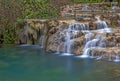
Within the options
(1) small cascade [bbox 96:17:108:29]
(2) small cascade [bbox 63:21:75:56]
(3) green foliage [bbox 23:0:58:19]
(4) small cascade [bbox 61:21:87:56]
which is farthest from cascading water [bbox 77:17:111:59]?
(3) green foliage [bbox 23:0:58:19]

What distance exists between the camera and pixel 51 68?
→ 38.2 ft

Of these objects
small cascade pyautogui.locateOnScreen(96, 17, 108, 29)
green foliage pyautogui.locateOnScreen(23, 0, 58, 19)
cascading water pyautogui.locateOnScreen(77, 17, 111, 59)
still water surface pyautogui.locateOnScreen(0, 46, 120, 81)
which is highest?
green foliage pyautogui.locateOnScreen(23, 0, 58, 19)

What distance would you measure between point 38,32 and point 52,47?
2321mm

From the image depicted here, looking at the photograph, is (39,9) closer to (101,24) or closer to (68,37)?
(101,24)

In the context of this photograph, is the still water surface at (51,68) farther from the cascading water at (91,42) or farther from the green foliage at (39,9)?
the green foliage at (39,9)

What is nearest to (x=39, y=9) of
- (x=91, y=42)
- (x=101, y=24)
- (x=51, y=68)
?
(x=101, y=24)

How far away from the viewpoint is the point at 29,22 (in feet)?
57.5

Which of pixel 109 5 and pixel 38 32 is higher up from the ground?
pixel 109 5

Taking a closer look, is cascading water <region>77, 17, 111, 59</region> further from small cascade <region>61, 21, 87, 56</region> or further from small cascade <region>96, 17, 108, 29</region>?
small cascade <region>96, 17, 108, 29</region>

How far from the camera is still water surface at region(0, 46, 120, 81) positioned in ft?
33.6

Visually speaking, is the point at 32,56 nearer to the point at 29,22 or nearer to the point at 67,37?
the point at 67,37

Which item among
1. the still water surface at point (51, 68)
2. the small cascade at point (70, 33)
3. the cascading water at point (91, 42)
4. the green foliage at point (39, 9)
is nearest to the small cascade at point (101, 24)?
the small cascade at point (70, 33)

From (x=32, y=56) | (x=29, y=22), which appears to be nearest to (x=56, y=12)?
(x=29, y=22)

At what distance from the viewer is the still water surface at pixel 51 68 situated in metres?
10.2
